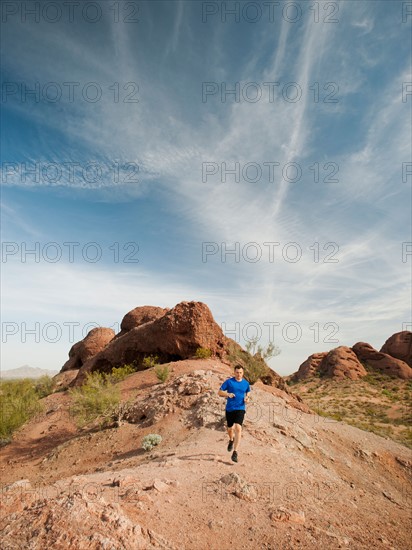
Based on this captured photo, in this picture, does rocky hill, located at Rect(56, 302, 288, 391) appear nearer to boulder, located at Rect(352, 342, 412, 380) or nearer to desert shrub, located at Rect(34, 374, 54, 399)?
desert shrub, located at Rect(34, 374, 54, 399)

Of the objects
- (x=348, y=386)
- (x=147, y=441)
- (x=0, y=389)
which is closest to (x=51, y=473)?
(x=147, y=441)

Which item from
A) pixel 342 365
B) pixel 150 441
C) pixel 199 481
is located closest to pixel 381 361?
pixel 342 365

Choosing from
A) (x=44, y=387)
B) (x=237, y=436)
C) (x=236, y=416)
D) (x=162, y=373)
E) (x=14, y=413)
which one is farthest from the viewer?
(x=44, y=387)

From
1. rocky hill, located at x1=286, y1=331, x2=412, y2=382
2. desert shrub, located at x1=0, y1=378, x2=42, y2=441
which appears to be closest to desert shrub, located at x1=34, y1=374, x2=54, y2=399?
desert shrub, located at x1=0, y1=378, x2=42, y2=441

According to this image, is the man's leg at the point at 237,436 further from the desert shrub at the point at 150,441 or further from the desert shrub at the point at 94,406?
the desert shrub at the point at 94,406

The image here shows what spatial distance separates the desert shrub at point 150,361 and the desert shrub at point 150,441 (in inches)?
350

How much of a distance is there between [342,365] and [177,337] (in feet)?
122

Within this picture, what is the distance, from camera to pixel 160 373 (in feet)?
49.4

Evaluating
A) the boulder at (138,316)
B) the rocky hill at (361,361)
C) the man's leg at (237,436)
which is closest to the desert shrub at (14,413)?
the man's leg at (237,436)

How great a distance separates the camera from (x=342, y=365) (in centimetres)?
4831

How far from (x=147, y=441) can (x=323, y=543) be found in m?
5.69

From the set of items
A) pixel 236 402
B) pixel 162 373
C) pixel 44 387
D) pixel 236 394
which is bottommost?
pixel 44 387

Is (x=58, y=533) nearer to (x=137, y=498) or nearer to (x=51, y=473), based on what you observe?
(x=137, y=498)

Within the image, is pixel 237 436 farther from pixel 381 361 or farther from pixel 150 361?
pixel 381 361
